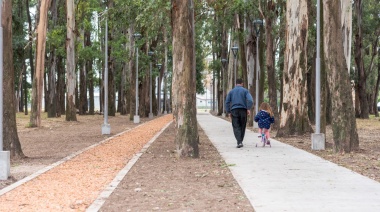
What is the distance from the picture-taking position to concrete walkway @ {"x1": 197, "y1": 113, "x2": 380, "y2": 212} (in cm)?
784

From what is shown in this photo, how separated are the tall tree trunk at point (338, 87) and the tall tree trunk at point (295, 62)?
675cm

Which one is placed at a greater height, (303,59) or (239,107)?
(303,59)

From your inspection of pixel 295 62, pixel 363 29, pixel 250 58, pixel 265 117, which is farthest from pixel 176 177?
pixel 363 29

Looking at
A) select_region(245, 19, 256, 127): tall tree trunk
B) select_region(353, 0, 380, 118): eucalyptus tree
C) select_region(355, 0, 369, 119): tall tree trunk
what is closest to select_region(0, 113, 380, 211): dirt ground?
select_region(245, 19, 256, 127): tall tree trunk

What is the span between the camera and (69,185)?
34.1ft

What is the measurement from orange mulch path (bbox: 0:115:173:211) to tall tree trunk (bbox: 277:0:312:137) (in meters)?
8.07

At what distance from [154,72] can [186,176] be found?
43.3m

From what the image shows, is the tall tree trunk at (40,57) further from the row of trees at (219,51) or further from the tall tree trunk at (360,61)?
the tall tree trunk at (360,61)

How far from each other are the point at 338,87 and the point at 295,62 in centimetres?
695

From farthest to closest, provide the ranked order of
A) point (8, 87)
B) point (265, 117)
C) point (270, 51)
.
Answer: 1. point (270, 51)
2. point (265, 117)
3. point (8, 87)

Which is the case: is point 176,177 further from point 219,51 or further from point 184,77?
point 219,51

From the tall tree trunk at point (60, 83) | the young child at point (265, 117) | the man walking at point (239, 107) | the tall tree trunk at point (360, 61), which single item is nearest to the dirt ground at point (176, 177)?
the man walking at point (239, 107)

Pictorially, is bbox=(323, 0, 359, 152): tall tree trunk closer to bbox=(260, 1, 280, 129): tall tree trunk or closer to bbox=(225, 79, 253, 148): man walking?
bbox=(225, 79, 253, 148): man walking

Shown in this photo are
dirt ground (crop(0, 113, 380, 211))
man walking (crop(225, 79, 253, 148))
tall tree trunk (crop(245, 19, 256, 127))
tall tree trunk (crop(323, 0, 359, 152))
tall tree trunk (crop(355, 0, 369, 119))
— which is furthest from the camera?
tall tree trunk (crop(355, 0, 369, 119))
